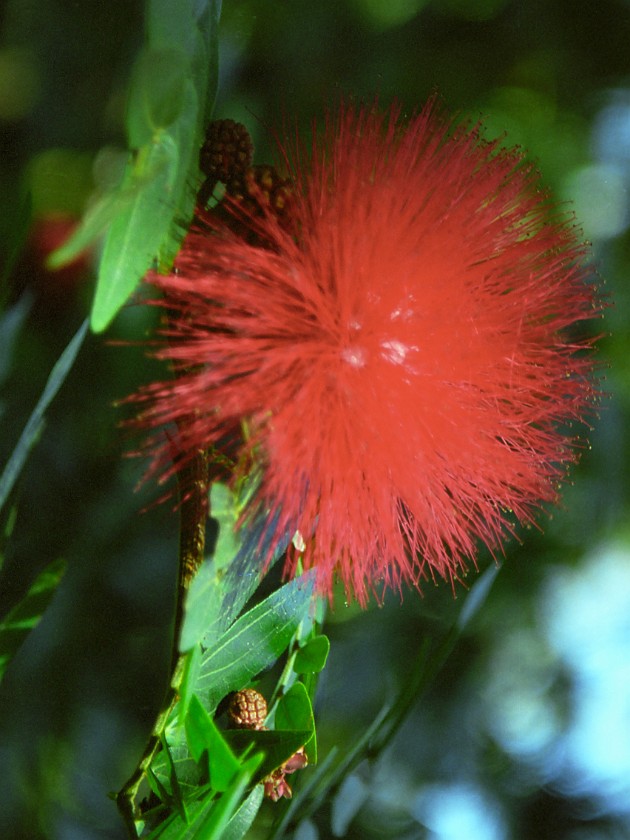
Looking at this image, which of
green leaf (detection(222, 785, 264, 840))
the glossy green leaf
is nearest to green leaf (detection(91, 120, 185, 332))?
the glossy green leaf

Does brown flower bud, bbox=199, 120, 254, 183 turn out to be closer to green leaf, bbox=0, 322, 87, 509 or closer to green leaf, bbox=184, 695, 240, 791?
green leaf, bbox=0, 322, 87, 509

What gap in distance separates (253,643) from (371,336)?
166 mm

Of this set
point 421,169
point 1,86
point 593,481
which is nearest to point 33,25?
point 1,86

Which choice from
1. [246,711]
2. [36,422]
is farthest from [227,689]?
[36,422]

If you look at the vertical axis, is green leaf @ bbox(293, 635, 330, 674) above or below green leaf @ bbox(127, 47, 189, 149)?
below

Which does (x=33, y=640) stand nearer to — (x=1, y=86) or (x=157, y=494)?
(x=157, y=494)

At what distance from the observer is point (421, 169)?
0.38 m

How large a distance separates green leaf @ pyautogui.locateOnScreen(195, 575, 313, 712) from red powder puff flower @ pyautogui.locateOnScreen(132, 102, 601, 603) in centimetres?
2

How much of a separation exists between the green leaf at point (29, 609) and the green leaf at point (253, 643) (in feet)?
0.29

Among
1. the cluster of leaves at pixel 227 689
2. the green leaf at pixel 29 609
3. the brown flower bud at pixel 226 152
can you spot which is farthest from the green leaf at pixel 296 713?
the brown flower bud at pixel 226 152

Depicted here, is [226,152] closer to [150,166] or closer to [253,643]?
[150,166]

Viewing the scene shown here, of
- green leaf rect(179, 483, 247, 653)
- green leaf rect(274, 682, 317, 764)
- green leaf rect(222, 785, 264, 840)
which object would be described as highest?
green leaf rect(179, 483, 247, 653)

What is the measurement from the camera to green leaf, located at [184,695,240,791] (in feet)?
1.09

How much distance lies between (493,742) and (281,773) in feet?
1.31
